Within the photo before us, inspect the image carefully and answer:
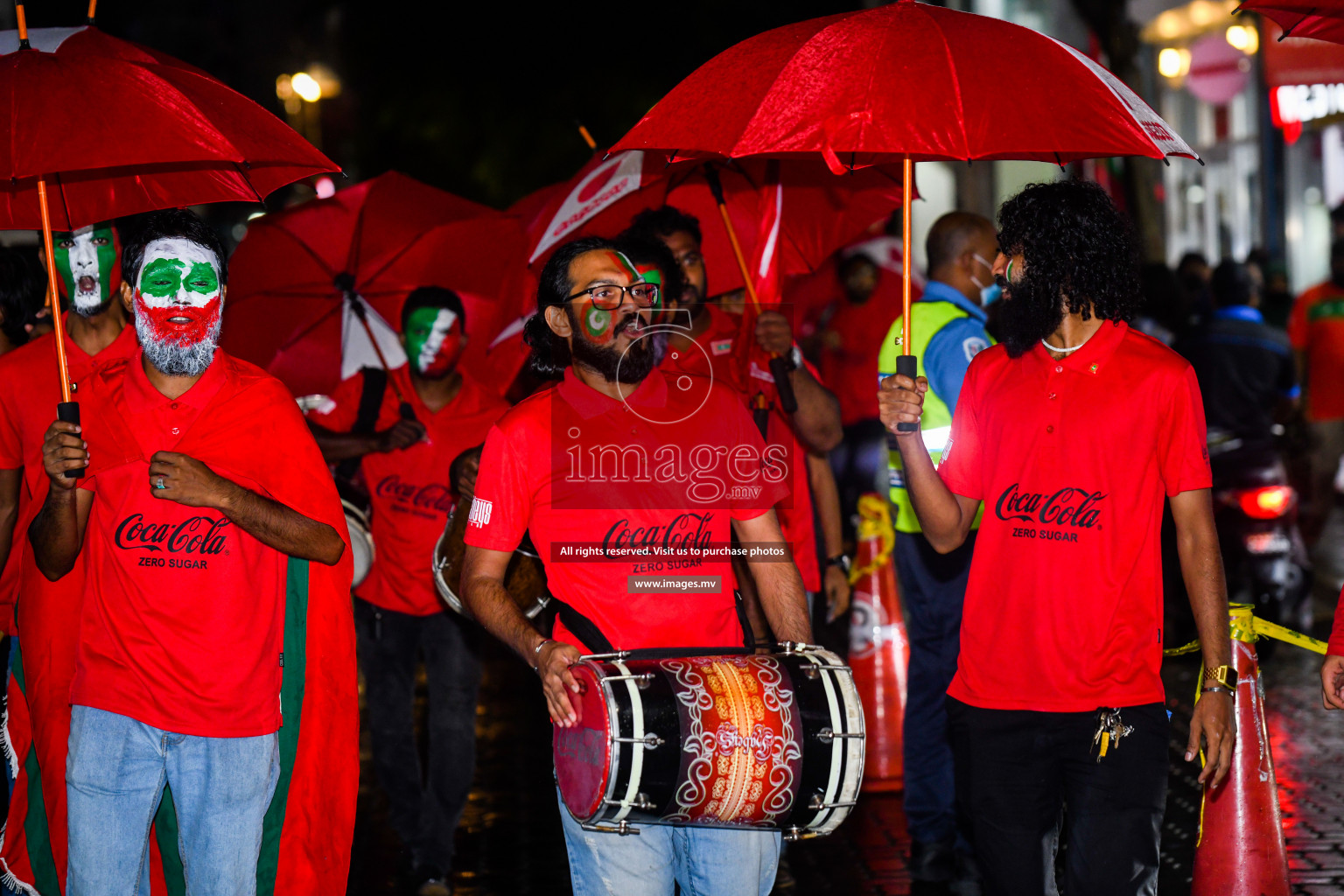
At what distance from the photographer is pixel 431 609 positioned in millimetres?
6582

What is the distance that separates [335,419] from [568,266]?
302 centimetres

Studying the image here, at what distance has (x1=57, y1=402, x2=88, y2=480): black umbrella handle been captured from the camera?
4152 millimetres

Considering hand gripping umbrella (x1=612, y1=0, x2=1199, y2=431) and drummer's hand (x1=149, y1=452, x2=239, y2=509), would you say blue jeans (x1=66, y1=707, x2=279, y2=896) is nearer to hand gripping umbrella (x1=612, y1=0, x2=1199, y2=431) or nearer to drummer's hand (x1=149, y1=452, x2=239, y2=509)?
drummer's hand (x1=149, y1=452, x2=239, y2=509)

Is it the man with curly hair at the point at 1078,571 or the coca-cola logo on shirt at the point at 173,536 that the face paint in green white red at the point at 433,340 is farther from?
Answer: the man with curly hair at the point at 1078,571

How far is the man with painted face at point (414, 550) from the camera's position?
6551 millimetres

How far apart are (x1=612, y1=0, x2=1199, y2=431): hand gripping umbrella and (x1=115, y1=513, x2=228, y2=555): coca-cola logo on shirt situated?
1619 millimetres

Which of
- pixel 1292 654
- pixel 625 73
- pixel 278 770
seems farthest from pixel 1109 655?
pixel 625 73

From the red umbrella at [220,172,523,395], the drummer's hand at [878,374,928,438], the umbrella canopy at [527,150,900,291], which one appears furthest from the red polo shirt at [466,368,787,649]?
the red umbrella at [220,172,523,395]

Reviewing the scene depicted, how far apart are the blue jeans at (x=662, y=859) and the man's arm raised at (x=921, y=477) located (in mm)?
1015

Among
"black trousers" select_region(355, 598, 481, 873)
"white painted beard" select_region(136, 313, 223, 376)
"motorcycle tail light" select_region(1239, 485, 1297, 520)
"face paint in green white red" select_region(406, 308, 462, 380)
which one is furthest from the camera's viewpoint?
"motorcycle tail light" select_region(1239, 485, 1297, 520)

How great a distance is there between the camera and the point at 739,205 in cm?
650

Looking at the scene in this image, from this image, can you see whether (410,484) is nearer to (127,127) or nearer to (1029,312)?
(127,127)

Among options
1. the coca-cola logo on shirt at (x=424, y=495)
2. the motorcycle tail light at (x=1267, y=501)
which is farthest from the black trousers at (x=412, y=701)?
the motorcycle tail light at (x=1267, y=501)

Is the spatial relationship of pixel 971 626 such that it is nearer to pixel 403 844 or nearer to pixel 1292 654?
pixel 403 844
